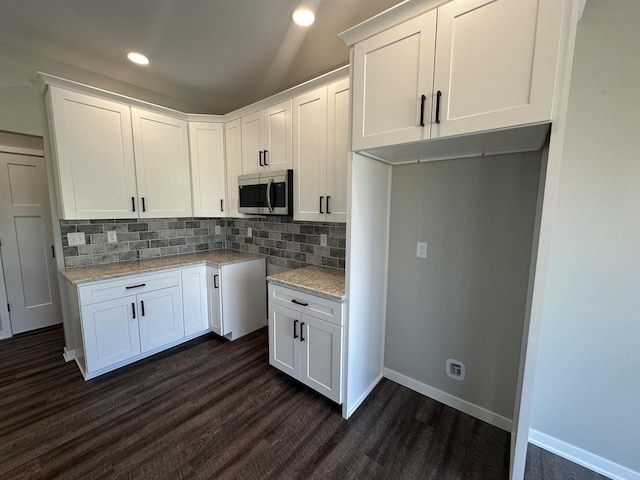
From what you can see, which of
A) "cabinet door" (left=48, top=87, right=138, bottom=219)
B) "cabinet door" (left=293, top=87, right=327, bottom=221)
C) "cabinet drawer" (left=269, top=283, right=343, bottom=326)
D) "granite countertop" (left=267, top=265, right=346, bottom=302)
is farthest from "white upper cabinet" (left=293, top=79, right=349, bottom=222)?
"cabinet door" (left=48, top=87, right=138, bottom=219)

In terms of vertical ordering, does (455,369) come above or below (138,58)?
below

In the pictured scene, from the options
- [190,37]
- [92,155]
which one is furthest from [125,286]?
[190,37]

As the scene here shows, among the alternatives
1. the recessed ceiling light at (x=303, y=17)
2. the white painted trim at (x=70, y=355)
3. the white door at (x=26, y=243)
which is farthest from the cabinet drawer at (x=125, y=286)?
the recessed ceiling light at (x=303, y=17)

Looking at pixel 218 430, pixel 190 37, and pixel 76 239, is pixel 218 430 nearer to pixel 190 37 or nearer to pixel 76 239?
pixel 76 239

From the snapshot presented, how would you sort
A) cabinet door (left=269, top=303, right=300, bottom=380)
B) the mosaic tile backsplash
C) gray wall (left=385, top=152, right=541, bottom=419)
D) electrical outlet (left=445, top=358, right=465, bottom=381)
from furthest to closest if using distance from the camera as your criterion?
the mosaic tile backsplash → cabinet door (left=269, top=303, right=300, bottom=380) → electrical outlet (left=445, top=358, right=465, bottom=381) → gray wall (left=385, top=152, right=541, bottom=419)

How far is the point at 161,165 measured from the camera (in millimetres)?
2732

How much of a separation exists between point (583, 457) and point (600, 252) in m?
1.21

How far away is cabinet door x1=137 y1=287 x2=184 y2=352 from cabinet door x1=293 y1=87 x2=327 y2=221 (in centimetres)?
154

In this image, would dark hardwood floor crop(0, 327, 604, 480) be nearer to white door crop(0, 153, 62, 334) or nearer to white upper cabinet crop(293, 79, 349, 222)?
white door crop(0, 153, 62, 334)

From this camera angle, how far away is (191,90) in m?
2.85

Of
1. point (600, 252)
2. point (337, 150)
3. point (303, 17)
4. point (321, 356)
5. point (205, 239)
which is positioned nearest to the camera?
point (600, 252)

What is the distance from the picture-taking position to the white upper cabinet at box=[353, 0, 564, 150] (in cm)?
103

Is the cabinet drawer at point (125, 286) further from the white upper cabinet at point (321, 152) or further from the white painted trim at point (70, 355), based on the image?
the white upper cabinet at point (321, 152)

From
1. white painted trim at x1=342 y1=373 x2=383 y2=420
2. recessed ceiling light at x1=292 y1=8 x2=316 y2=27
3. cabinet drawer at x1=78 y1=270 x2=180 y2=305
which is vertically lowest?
white painted trim at x1=342 y1=373 x2=383 y2=420
